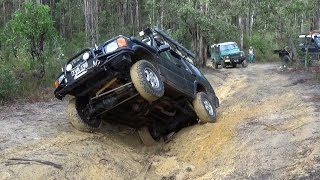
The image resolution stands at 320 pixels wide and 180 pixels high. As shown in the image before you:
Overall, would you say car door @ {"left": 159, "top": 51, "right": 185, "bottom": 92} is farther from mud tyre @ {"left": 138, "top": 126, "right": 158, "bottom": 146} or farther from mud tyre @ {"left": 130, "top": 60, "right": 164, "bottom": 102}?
mud tyre @ {"left": 138, "top": 126, "right": 158, "bottom": 146}

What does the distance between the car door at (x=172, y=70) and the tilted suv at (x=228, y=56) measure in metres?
21.2

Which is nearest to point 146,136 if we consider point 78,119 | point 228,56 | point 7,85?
point 78,119

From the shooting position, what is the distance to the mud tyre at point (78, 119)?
8.74 metres

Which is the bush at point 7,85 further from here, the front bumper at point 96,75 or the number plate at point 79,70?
the number plate at point 79,70

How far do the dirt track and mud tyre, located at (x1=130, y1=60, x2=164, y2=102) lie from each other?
126cm

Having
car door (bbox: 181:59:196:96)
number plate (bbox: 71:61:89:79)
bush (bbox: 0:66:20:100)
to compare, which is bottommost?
bush (bbox: 0:66:20:100)

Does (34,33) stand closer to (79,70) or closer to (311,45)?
(79,70)

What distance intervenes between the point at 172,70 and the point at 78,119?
2.01 metres

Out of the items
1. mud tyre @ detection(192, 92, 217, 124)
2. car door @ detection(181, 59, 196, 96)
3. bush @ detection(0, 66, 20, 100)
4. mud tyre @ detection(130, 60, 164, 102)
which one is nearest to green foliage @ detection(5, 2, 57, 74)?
bush @ detection(0, 66, 20, 100)

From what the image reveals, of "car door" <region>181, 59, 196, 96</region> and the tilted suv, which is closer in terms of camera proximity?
"car door" <region>181, 59, 196, 96</region>

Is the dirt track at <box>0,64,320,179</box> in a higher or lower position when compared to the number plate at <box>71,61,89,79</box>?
lower

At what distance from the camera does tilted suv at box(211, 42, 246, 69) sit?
30266 millimetres

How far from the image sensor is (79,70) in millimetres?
7801

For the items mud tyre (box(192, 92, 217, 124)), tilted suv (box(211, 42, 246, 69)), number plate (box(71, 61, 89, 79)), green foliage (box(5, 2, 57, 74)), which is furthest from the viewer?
tilted suv (box(211, 42, 246, 69))
